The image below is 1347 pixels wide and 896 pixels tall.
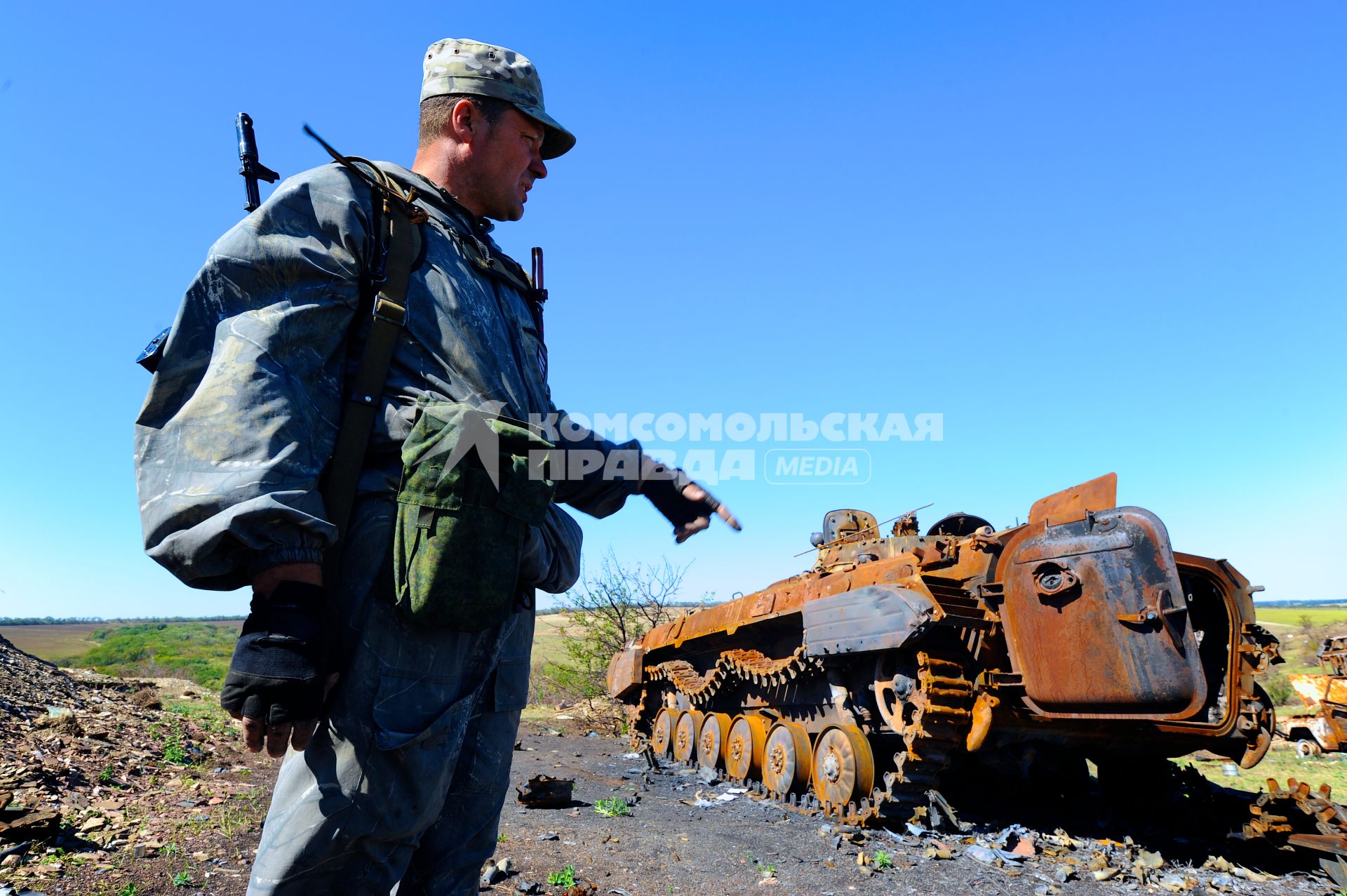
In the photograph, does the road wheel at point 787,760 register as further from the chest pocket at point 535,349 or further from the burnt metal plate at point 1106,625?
the chest pocket at point 535,349

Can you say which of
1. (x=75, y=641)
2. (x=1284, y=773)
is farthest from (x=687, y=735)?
(x=75, y=641)

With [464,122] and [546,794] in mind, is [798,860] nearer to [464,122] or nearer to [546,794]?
[546,794]

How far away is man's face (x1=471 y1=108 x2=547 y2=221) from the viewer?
2.17m

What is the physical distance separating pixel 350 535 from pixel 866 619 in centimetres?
629

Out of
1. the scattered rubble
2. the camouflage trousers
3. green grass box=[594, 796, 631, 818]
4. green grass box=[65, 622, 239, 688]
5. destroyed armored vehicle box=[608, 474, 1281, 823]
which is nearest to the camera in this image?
the camouflage trousers

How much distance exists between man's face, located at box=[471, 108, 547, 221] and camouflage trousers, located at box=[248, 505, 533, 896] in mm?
932

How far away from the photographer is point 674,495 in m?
2.23

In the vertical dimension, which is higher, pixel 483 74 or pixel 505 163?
pixel 483 74

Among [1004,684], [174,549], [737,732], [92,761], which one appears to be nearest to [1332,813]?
[1004,684]

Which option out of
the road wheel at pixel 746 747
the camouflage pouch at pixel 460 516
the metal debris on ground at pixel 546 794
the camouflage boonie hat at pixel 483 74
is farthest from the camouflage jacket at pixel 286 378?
the road wheel at pixel 746 747

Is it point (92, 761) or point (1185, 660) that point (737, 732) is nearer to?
point (1185, 660)

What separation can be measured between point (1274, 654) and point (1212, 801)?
2.25 meters

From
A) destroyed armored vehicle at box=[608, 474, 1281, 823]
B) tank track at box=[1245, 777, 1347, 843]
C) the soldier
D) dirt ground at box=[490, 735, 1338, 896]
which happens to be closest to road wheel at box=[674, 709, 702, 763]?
destroyed armored vehicle at box=[608, 474, 1281, 823]

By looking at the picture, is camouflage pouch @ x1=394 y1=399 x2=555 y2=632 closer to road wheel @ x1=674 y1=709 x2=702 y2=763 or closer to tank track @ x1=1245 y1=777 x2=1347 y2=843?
tank track @ x1=1245 y1=777 x2=1347 y2=843
